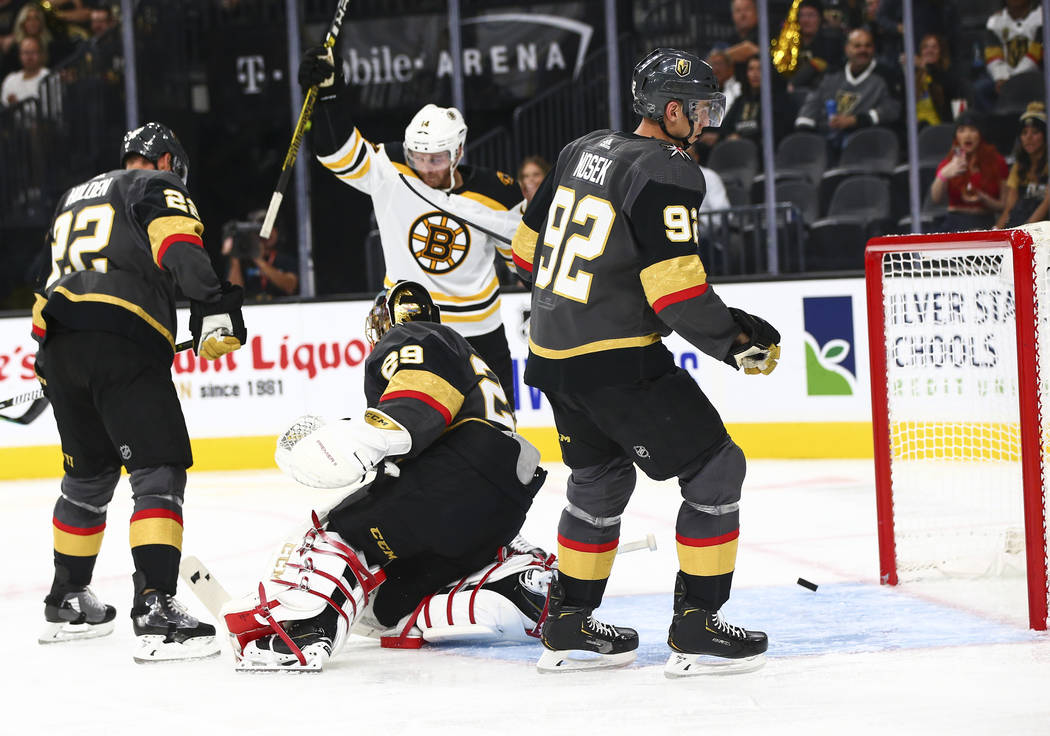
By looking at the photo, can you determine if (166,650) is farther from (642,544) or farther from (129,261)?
(642,544)

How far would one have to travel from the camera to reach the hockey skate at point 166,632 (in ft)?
10.5

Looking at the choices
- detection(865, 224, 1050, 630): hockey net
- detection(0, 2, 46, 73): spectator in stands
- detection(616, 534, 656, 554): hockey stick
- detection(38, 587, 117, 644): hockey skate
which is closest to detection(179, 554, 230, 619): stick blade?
detection(38, 587, 117, 644): hockey skate

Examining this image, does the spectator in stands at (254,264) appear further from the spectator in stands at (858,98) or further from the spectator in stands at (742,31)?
the spectator in stands at (858,98)

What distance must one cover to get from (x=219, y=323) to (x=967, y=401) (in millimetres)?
2242

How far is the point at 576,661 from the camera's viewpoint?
9.80ft

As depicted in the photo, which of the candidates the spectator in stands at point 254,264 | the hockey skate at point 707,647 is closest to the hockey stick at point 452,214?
the hockey skate at point 707,647

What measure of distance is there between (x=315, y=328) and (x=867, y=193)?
10.4 ft

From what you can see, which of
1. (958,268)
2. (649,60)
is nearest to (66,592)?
(649,60)

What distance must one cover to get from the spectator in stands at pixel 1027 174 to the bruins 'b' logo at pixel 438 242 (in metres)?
3.60

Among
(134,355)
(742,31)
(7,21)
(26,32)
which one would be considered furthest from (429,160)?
Answer: (7,21)

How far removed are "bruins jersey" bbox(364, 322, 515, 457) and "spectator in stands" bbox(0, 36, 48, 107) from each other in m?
6.52

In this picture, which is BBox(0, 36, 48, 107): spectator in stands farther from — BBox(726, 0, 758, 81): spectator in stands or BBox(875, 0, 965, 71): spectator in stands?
BBox(875, 0, 965, 71): spectator in stands

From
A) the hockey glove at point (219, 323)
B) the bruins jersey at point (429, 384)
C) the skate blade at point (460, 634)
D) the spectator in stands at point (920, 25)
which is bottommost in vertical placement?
the skate blade at point (460, 634)

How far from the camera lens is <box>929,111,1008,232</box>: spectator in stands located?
7207 millimetres
